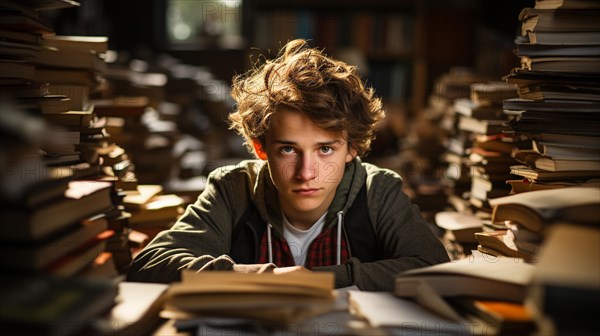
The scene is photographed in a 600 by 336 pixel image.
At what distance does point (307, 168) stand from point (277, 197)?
29 cm

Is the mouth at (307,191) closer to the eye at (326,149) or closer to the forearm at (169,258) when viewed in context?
the eye at (326,149)

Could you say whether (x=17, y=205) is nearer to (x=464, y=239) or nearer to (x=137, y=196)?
(x=137, y=196)

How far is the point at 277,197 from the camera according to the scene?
2219mm

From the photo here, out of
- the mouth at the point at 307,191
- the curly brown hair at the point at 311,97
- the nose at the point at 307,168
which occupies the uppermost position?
the curly brown hair at the point at 311,97

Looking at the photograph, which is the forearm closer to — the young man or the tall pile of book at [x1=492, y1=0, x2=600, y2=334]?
the young man

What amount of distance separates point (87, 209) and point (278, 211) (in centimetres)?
94

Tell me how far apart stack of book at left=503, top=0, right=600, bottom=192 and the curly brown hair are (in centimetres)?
51

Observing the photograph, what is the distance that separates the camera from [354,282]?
189 centimetres

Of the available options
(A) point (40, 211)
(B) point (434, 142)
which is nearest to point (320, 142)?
(A) point (40, 211)

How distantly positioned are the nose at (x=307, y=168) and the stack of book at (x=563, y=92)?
574 mm

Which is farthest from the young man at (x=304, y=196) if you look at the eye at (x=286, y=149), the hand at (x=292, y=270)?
the hand at (x=292, y=270)

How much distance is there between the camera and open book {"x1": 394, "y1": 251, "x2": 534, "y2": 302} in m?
1.32

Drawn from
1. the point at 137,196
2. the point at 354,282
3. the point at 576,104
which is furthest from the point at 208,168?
the point at 576,104

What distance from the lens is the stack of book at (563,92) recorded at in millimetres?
1836
